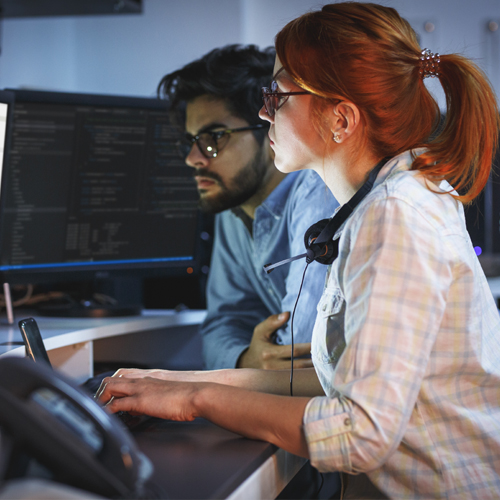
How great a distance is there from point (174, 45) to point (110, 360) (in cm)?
189

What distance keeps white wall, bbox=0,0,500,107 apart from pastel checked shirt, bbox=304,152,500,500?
2306 millimetres

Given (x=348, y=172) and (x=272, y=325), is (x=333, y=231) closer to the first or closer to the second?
(x=348, y=172)

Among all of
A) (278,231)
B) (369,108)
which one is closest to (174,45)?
(278,231)

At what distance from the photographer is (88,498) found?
0.49 m

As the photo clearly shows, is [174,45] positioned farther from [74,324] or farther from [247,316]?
[74,324]

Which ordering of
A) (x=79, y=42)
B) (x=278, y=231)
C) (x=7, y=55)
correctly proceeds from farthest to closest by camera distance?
1. (x=79, y=42)
2. (x=7, y=55)
3. (x=278, y=231)

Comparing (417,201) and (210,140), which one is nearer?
(417,201)

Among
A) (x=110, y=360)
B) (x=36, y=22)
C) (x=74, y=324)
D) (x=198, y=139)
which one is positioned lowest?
(x=110, y=360)

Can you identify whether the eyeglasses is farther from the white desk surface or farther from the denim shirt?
the white desk surface

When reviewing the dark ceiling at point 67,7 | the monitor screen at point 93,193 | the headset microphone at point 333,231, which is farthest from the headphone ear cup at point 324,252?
the dark ceiling at point 67,7

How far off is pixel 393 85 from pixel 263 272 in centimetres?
90

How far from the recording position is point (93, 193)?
5.11 ft

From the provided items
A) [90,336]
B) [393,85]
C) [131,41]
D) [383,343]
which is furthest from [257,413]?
[131,41]

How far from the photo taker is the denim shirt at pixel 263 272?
1414mm
